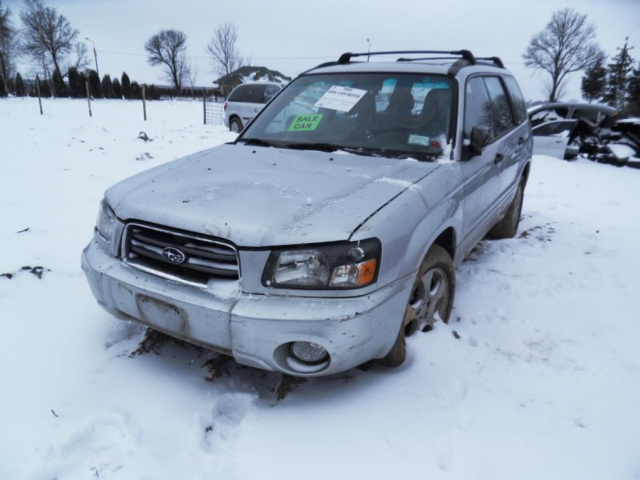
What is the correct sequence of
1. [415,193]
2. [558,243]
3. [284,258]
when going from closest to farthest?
[284,258], [415,193], [558,243]

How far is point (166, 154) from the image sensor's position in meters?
8.81

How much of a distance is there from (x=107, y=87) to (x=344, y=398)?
143 feet

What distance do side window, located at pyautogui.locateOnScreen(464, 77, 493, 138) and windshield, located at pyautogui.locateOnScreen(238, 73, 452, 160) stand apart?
6.5 inches

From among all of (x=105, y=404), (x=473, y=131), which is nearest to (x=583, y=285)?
(x=473, y=131)

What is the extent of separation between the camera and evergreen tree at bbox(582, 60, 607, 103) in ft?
141

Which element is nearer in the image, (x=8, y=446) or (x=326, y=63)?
(x=8, y=446)

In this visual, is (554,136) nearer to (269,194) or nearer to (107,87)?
(269,194)

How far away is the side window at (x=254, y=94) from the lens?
1339 centimetres

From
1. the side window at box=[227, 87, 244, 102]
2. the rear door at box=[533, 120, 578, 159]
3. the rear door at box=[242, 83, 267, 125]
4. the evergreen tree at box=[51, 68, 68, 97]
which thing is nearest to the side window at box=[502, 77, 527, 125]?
the rear door at box=[533, 120, 578, 159]

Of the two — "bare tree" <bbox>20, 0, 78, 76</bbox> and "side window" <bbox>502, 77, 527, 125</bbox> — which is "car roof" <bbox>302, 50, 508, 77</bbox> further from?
"bare tree" <bbox>20, 0, 78, 76</bbox>

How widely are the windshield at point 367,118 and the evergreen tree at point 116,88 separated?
1643 inches

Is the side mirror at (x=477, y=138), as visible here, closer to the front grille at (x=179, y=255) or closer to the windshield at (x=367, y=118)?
the windshield at (x=367, y=118)

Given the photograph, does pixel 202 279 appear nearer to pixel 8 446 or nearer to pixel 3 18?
pixel 8 446

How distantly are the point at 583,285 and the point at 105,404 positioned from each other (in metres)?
3.49
